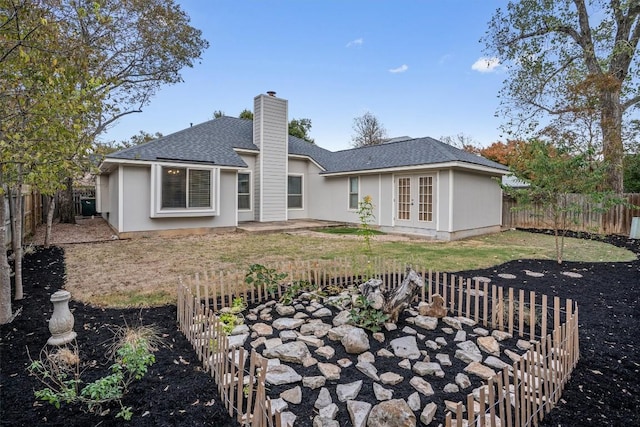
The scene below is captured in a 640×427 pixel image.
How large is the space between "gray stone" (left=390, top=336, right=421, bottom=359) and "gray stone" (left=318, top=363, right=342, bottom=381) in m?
0.65

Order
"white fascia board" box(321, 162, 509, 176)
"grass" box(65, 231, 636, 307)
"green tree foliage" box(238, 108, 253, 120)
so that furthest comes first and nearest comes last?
"green tree foliage" box(238, 108, 253, 120), "white fascia board" box(321, 162, 509, 176), "grass" box(65, 231, 636, 307)

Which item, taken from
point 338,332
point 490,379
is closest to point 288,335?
point 338,332

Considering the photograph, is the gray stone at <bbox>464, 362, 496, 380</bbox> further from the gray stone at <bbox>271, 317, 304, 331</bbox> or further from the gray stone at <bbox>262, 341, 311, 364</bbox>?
the gray stone at <bbox>271, 317, 304, 331</bbox>

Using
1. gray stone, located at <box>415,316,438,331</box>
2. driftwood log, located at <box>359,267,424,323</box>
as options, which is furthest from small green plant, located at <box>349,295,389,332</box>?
gray stone, located at <box>415,316,438,331</box>

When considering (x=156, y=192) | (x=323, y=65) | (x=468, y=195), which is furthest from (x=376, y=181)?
(x=156, y=192)

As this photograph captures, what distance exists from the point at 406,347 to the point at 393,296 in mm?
736

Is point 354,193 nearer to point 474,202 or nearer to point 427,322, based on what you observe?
point 474,202

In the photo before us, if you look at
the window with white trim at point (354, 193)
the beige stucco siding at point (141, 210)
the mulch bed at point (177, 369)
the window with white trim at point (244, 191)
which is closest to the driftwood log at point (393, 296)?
the mulch bed at point (177, 369)

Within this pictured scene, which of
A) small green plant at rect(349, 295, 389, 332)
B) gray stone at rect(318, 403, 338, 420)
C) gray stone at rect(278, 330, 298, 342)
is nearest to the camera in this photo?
gray stone at rect(318, 403, 338, 420)

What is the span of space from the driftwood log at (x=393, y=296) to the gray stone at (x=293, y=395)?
150cm

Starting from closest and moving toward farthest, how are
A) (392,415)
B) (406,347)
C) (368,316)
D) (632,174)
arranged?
1. (392,415)
2. (406,347)
3. (368,316)
4. (632,174)

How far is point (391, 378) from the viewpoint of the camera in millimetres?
2729

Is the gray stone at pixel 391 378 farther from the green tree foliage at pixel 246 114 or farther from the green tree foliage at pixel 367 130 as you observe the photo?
the green tree foliage at pixel 367 130

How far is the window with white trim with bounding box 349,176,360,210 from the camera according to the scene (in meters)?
14.1
